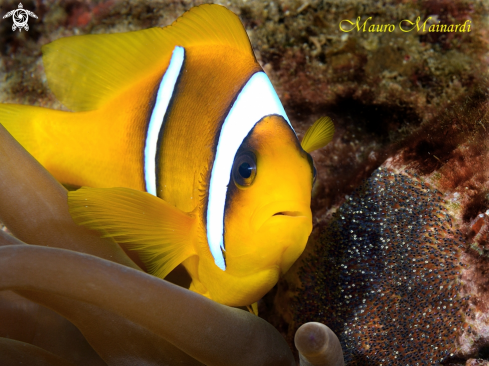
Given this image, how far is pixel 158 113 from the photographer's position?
1.04 meters

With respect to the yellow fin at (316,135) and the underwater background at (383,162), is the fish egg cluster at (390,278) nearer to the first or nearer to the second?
the underwater background at (383,162)

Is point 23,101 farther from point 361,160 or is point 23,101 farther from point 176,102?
point 361,160

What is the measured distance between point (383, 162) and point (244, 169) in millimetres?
557

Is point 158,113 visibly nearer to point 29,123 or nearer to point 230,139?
point 230,139

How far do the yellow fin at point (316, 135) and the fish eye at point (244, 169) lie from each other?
23 cm

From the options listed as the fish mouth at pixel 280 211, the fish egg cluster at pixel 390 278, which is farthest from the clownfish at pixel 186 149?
the fish egg cluster at pixel 390 278

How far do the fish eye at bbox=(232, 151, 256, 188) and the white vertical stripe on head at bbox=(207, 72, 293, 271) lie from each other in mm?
50

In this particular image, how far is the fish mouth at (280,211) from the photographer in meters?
0.74

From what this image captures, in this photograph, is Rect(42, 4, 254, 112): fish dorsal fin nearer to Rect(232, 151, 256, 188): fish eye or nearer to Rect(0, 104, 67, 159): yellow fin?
Rect(0, 104, 67, 159): yellow fin

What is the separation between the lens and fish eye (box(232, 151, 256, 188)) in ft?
2.54

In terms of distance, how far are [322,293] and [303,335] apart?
0.41 m

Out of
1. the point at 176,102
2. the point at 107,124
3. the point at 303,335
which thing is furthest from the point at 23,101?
the point at 303,335

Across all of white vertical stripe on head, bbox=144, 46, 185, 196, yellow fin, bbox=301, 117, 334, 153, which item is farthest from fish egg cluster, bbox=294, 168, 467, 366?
white vertical stripe on head, bbox=144, 46, 185, 196

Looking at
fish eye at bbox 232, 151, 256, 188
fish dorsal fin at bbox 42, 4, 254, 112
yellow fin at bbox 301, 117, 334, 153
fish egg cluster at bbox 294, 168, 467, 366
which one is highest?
fish dorsal fin at bbox 42, 4, 254, 112
